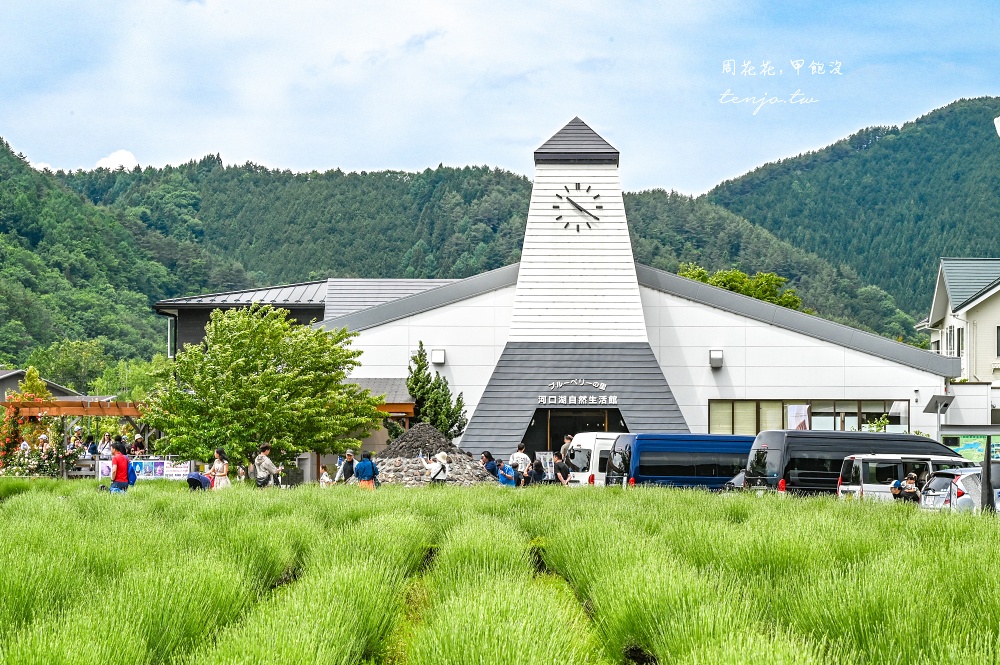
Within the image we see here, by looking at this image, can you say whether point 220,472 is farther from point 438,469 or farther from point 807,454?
point 807,454

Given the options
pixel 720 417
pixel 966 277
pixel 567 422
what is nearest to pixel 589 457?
pixel 567 422

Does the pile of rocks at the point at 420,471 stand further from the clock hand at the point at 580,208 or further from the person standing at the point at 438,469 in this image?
the clock hand at the point at 580,208

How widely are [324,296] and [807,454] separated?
3499 cm

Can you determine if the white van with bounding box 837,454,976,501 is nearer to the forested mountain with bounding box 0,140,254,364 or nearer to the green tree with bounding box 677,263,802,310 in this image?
the green tree with bounding box 677,263,802,310

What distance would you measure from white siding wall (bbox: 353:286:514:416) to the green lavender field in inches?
1082

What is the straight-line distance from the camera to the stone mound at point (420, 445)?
33.5 metres

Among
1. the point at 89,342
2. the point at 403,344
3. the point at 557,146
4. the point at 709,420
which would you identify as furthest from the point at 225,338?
the point at 89,342

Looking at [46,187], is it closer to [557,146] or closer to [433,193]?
[433,193]

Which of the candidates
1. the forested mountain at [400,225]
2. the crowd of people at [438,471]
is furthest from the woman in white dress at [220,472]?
the forested mountain at [400,225]

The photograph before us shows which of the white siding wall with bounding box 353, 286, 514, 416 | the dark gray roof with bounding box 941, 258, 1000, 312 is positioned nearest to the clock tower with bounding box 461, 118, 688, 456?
the white siding wall with bounding box 353, 286, 514, 416

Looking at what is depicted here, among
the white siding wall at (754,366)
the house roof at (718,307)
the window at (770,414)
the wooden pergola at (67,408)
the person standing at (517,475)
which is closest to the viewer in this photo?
the person standing at (517,475)

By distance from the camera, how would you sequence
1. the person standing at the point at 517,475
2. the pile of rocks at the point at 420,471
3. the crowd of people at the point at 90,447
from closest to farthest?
the person standing at the point at 517,475 < the pile of rocks at the point at 420,471 < the crowd of people at the point at 90,447

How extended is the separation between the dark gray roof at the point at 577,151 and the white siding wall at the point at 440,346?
260 inches

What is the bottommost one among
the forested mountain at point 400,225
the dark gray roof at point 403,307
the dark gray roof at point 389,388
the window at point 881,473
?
the window at point 881,473
